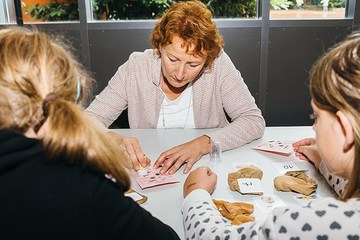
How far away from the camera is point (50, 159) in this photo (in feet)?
2.25

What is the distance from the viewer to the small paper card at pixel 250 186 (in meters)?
1.28

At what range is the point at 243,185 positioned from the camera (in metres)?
1.31

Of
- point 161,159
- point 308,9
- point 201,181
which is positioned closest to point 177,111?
point 161,159

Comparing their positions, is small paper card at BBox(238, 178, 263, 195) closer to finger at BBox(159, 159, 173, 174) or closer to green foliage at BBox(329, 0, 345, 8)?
finger at BBox(159, 159, 173, 174)

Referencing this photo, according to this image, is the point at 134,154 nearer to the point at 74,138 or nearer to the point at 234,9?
the point at 74,138

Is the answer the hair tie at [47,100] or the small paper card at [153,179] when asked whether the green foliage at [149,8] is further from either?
the hair tie at [47,100]

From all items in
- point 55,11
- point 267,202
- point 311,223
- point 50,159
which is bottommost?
point 267,202

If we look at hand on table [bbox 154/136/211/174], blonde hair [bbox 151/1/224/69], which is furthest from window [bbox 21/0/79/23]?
hand on table [bbox 154/136/211/174]

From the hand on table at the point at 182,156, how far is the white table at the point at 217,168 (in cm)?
3

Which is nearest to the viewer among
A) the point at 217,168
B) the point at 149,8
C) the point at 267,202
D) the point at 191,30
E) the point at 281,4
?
the point at 267,202

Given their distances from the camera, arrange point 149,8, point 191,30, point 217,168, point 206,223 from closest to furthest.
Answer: point 206,223
point 217,168
point 191,30
point 149,8

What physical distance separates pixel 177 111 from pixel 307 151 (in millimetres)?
763

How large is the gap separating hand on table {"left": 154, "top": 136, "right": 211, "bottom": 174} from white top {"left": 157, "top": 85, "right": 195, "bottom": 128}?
427mm

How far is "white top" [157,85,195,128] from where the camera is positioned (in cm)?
206
